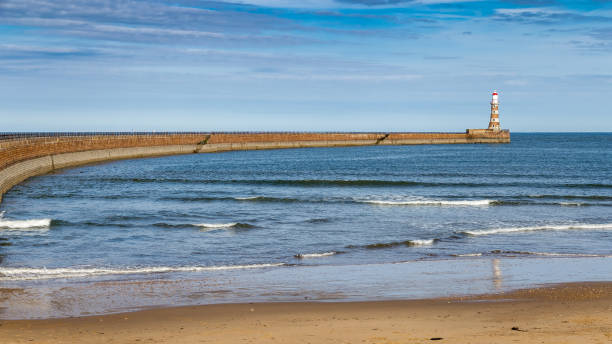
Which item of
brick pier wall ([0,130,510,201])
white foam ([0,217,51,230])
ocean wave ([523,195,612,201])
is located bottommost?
ocean wave ([523,195,612,201])

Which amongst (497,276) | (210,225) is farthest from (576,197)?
(497,276)

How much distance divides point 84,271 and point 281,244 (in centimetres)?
541

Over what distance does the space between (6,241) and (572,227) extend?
16.1m

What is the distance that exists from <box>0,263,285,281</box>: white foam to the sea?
0.04m

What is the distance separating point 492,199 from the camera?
29625 millimetres

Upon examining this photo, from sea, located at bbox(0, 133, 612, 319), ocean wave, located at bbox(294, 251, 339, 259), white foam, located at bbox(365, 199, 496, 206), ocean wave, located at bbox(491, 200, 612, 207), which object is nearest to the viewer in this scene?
sea, located at bbox(0, 133, 612, 319)

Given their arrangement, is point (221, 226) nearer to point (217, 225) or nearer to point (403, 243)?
point (217, 225)

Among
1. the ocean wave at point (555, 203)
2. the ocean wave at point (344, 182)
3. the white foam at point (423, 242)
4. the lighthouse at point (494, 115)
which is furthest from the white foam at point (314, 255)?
the lighthouse at point (494, 115)

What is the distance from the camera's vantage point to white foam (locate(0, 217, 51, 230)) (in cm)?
1978

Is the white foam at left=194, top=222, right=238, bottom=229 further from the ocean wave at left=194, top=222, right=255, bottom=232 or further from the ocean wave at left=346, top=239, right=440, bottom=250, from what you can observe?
the ocean wave at left=346, top=239, right=440, bottom=250

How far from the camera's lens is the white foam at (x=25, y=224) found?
19.8m

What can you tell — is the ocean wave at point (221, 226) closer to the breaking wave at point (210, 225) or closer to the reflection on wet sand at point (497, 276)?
the breaking wave at point (210, 225)

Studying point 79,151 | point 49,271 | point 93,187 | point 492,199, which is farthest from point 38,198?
point 79,151

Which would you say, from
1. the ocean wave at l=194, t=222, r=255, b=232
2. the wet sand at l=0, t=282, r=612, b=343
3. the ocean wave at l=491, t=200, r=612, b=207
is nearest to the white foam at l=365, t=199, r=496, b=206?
the ocean wave at l=491, t=200, r=612, b=207
